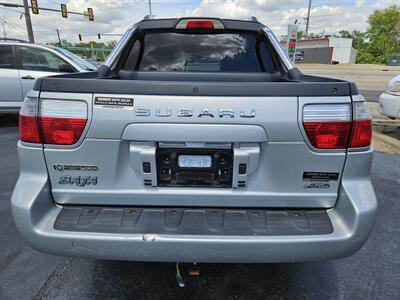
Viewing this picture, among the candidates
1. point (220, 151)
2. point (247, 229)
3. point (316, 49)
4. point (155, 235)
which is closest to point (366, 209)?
point (247, 229)

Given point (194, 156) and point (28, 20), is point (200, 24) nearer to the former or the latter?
point (194, 156)

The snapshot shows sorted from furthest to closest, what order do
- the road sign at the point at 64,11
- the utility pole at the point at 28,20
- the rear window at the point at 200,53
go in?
the road sign at the point at 64,11 → the utility pole at the point at 28,20 → the rear window at the point at 200,53

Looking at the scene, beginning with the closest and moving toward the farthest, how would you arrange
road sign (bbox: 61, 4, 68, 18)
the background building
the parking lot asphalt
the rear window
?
the parking lot asphalt
the rear window
road sign (bbox: 61, 4, 68, 18)
the background building

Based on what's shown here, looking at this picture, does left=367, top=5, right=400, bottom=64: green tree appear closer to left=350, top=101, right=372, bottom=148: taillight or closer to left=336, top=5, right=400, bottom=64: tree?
left=336, top=5, right=400, bottom=64: tree

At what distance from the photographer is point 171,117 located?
167 cm

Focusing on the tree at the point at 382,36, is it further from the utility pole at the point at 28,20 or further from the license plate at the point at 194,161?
the license plate at the point at 194,161

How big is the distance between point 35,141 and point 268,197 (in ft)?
4.61

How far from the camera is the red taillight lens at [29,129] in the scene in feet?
5.73

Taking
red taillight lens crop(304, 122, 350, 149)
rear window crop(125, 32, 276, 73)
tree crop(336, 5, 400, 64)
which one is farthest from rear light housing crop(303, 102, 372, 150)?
tree crop(336, 5, 400, 64)

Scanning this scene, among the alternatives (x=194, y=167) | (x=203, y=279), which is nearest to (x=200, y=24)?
(x=194, y=167)

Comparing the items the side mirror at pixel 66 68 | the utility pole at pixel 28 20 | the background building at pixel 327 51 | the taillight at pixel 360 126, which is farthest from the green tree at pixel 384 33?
the taillight at pixel 360 126

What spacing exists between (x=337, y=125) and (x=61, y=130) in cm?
156

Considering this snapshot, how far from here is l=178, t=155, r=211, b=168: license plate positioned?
1772mm

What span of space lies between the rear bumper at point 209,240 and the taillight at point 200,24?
5.93 ft
